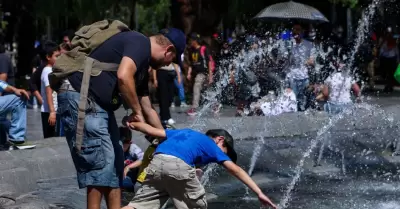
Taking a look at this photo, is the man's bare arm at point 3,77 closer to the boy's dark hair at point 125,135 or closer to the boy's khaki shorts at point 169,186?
the boy's dark hair at point 125,135

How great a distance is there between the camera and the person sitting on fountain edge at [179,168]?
4.76 meters

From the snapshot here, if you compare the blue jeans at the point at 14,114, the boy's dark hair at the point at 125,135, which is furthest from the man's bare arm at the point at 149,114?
the blue jeans at the point at 14,114

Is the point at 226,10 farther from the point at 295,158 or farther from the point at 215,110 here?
the point at 295,158

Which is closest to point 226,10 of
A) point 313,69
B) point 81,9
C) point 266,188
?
point 81,9

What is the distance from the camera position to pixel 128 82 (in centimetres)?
474

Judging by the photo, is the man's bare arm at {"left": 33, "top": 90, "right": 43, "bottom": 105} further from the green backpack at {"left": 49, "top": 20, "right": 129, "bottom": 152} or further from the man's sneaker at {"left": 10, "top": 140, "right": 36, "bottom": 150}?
the green backpack at {"left": 49, "top": 20, "right": 129, "bottom": 152}

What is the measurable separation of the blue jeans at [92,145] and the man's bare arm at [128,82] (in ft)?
1.07

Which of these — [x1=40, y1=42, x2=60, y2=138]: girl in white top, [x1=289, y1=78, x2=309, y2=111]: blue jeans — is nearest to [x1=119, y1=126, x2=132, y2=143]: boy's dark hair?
[x1=40, y1=42, x2=60, y2=138]: girl in white top

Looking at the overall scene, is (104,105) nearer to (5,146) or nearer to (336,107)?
(5,146)

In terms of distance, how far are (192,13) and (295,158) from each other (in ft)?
32.5

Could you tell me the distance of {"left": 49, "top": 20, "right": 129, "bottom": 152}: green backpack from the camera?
498 cm

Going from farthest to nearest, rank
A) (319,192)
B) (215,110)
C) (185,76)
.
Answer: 1. (185,76)
2. (215,110)
3. (319,192)

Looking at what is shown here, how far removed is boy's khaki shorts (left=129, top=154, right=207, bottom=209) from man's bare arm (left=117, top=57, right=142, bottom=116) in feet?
1.10

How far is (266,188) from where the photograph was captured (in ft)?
25.3
